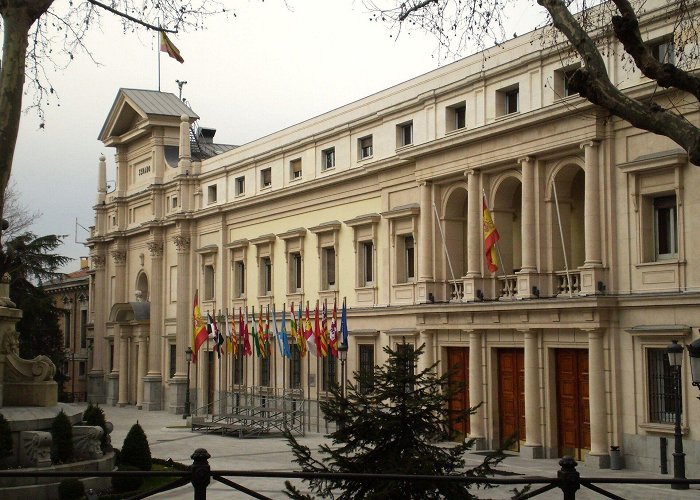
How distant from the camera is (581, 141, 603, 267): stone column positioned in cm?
2727

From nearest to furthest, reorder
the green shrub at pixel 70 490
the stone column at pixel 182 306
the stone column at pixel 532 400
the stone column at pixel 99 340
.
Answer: the green shrub at pixel 70 490
the stone column at pixel 532 400
the stone column at pixel 182 306
the stone column at pixel 99 340

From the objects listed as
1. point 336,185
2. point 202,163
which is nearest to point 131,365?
point 202,163

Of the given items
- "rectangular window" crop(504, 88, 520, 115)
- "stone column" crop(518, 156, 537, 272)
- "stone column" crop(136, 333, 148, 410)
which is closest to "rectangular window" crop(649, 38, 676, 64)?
"stone column" crop(518, 156, 537, 272)

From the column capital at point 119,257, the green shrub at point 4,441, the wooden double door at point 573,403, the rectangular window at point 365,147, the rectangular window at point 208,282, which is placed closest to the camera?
the green shrub at point 4,441

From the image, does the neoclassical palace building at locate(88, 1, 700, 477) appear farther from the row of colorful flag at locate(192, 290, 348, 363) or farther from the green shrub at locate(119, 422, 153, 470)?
the green shrub at locate(119, 422, 153, 470)

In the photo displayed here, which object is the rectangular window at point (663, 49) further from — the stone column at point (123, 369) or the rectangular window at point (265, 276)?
the stone column at point (123, 369)

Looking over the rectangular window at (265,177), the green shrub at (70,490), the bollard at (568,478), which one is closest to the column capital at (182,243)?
the rectangular window at (265,177)

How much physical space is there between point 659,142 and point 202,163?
30.6m

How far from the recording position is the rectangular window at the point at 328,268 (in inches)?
1613

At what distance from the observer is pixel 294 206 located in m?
43.2

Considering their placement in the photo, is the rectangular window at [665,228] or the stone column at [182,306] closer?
the rectangular window at [665,228]

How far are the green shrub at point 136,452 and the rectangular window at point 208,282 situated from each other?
87.3 ft

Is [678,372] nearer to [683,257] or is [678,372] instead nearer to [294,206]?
[683,257]

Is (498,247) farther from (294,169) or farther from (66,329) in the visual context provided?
(66,329)
